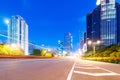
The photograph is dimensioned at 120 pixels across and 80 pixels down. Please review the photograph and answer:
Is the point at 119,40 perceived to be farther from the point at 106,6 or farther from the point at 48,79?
the point at 48,79

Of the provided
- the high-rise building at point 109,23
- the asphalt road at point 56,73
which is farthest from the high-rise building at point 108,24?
the asphalt road at point 56,73

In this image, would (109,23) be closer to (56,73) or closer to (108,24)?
(108,24)

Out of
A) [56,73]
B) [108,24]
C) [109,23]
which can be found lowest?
[56,73]

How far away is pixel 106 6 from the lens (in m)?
184

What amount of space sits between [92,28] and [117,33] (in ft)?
83.6

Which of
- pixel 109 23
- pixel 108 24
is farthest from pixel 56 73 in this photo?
pixel 109 23

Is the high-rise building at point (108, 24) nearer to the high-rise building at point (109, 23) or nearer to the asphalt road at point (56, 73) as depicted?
the high-rise building at point (109, 23)

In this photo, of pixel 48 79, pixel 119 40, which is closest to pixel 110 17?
pixel 119 40

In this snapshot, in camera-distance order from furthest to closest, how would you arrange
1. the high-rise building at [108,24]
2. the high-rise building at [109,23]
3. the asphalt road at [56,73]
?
the high-rise building at [109,23] → the high-rise building at [108,24] → the asphalt road at [56,73]

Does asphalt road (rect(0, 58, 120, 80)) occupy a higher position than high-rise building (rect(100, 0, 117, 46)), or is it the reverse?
high-rise building (rect(100, 0, 117, 46))

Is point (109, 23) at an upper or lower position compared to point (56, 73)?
upper

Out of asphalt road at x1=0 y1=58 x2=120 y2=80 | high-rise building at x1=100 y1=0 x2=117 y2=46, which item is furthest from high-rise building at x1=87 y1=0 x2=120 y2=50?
asphalt road at x1=0 y1=58 x2=120 y2=80

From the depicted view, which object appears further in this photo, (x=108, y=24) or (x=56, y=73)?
(x=108, y=24)

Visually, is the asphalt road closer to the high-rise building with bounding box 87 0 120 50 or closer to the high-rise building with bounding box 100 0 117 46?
the high-rise building with bounding box 87 0 120 50
